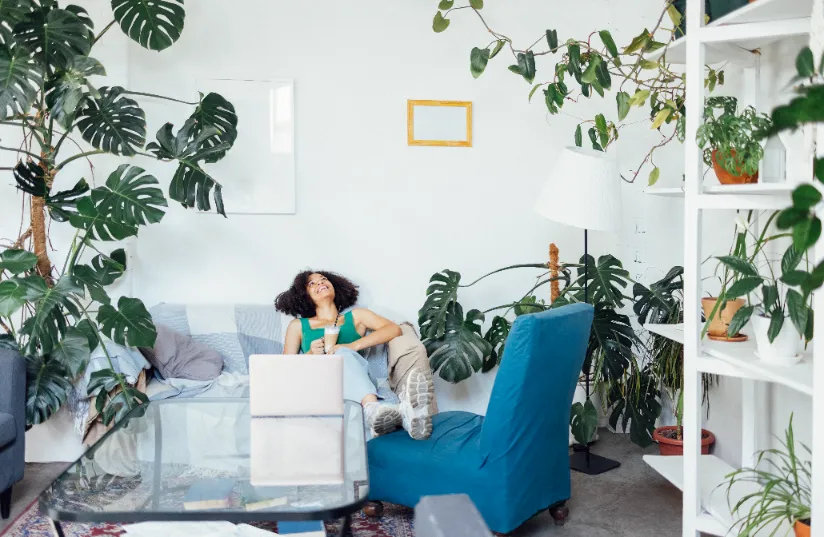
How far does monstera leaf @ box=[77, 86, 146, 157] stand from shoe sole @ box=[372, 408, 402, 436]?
174 centimetres

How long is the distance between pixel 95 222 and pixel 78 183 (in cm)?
34

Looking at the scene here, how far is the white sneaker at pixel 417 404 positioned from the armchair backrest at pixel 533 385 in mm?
233

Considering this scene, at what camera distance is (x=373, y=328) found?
4.16 m

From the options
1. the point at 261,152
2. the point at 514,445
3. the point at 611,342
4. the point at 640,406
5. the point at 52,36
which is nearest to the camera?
the point at 514,445

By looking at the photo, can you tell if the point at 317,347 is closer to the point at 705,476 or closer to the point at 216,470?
the point at 216,470

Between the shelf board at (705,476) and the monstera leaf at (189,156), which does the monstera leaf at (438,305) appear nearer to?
the monstera leaf at (189,156)

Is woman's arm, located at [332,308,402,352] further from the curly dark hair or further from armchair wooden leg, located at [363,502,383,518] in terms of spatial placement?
armchair wooden leg, located at [363,502,383,518]

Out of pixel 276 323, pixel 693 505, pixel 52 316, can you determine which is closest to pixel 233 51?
pixel 276 323

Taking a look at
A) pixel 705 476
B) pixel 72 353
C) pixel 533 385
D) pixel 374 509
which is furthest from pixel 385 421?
pixel 72 353

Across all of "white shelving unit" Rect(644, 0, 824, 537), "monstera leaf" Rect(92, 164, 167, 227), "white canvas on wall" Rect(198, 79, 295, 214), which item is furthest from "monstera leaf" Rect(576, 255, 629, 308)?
"monstera leaf" Rect(92, 164, 167, 227)

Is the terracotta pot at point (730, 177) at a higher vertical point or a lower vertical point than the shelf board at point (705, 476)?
higher

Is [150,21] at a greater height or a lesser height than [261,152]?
greater

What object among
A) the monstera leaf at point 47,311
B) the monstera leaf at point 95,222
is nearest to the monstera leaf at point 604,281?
the monstera leaf at point 95,222

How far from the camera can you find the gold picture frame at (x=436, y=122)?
4.49 meters
